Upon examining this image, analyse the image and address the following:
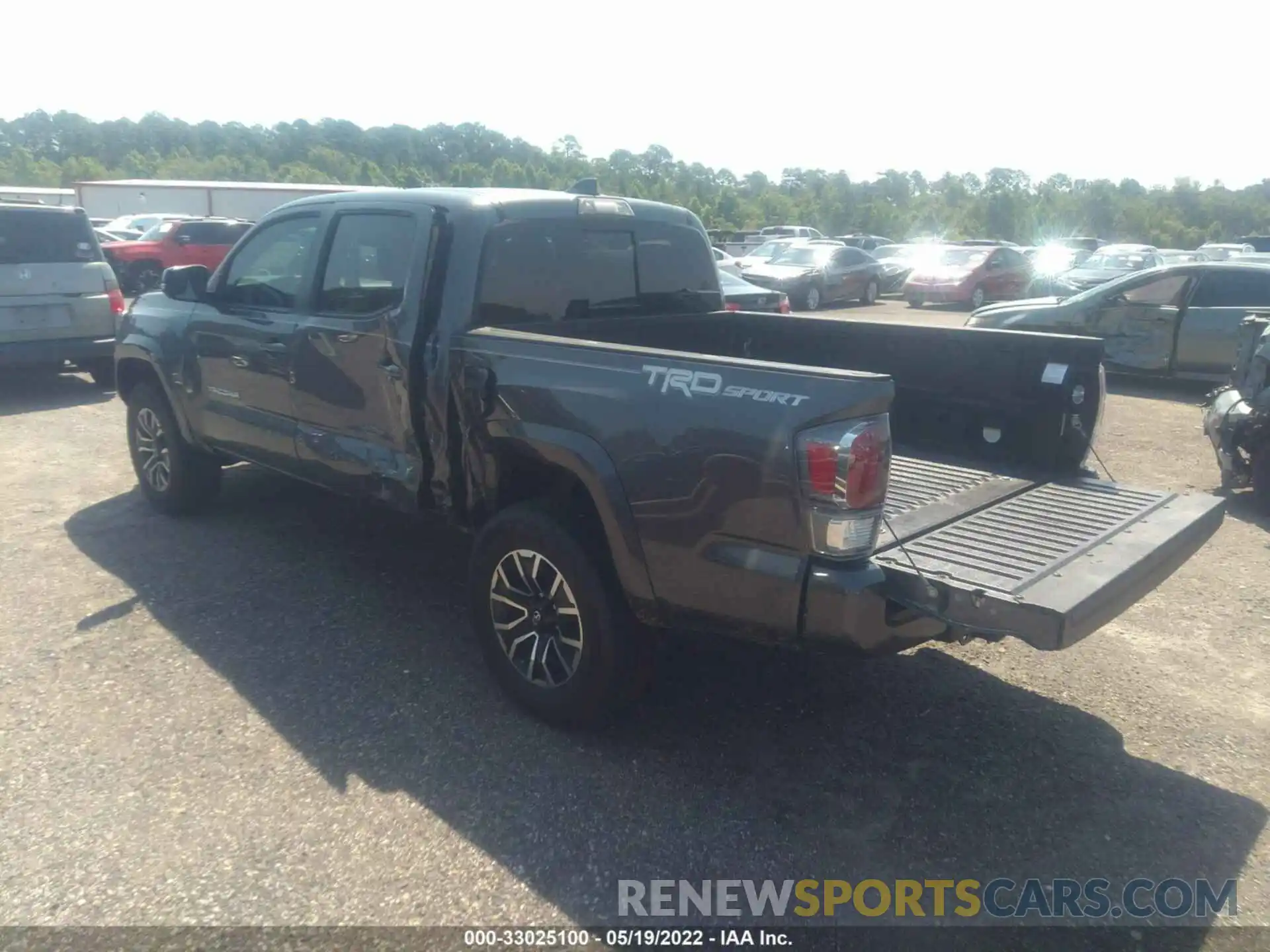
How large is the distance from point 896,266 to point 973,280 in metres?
4.56

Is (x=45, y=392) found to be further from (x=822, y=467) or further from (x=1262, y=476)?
(x=1262, y=476)

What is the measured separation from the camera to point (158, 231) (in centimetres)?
2433

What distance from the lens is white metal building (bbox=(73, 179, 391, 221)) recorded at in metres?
36.0

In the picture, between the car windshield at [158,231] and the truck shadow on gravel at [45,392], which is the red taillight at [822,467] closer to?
the truck shadow on gravel at [45,392]

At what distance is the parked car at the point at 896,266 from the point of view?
26.7m

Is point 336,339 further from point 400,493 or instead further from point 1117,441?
point 1117,441

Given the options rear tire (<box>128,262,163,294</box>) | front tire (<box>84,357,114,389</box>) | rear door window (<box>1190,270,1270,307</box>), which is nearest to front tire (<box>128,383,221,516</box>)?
front tire (<box>84,357,114,389</box>)

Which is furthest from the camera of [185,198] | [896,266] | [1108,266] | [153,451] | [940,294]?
[185,198]

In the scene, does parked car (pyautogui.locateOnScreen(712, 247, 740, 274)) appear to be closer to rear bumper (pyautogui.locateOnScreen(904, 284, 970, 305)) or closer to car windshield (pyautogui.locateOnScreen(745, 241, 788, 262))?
car windshield (pyautogui.locateOnScreen(745, 241, 788, 262))

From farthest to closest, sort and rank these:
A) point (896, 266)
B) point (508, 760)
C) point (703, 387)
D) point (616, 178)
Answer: point (616, 178) → point (896, 266) → point (508, 760) → point (703, 387)

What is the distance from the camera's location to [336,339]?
15.8 ft

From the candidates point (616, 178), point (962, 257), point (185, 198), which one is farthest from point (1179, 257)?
point (616, 178)

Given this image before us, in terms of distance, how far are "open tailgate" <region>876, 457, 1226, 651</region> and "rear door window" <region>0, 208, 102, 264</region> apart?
922cm

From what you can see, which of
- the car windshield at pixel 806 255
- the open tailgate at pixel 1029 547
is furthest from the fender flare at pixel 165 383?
the car windshield at pixel 806 255
